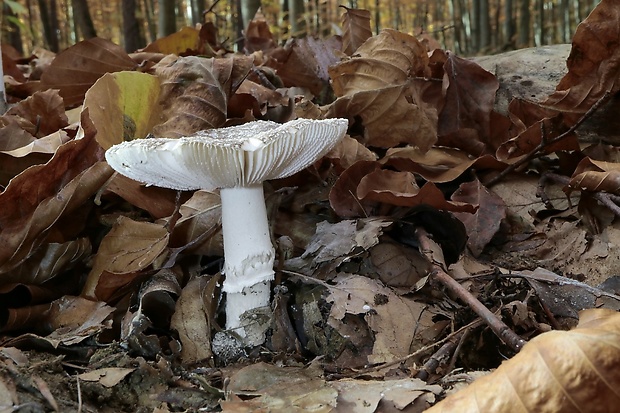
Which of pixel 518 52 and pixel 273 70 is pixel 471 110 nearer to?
pixel 518 52

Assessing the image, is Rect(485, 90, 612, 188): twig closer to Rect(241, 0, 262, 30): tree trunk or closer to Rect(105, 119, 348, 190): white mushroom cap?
Rect(105, 119, 348, 190): white mushroom cap

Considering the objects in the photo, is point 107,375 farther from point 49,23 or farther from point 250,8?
point 49,23

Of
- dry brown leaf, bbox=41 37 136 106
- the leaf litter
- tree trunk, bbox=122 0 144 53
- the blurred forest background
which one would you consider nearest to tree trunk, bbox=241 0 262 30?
the blurred forest background

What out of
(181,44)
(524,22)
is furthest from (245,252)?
(524,22)

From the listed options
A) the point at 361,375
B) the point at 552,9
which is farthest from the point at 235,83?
the point at 552,9

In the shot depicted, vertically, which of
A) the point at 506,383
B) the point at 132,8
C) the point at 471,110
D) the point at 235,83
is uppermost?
the point at 132,8
